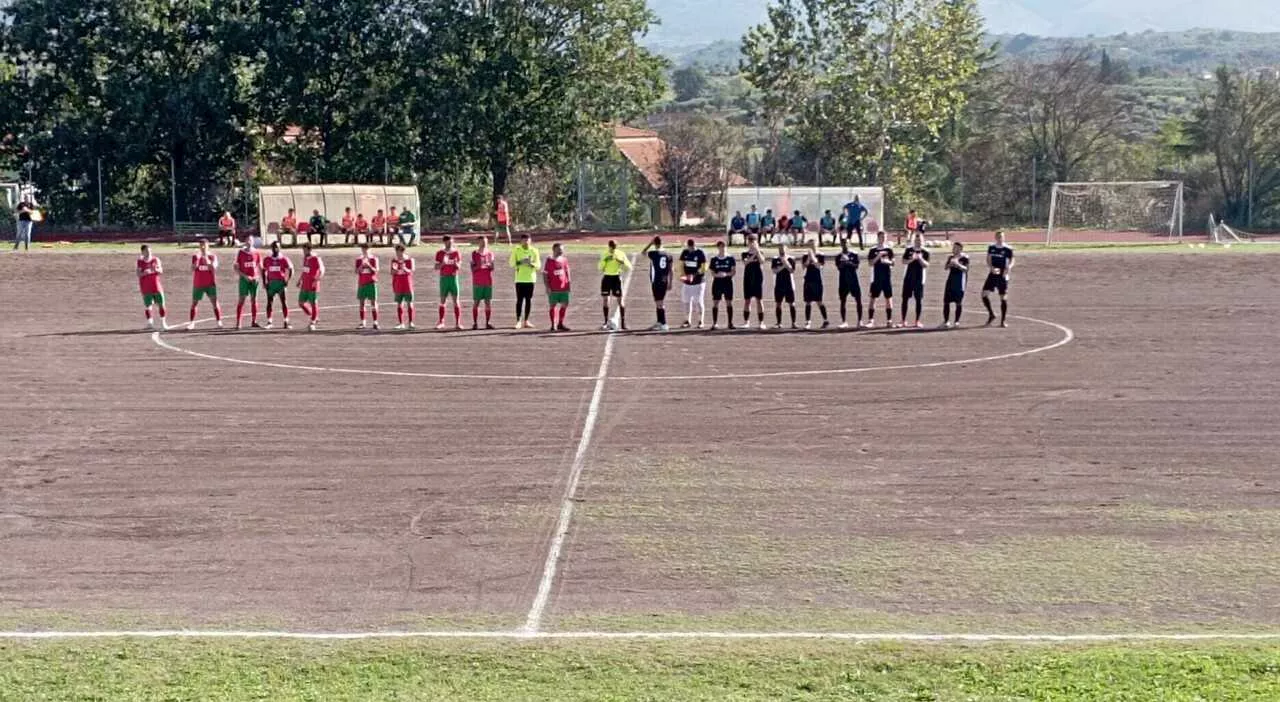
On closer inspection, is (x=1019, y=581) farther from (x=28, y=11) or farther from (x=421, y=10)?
(x=28, y=11)

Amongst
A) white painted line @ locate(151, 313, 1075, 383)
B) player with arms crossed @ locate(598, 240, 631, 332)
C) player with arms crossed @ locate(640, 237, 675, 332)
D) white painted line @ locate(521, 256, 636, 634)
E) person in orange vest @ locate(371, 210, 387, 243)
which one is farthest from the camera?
person in orange vest @ locate(371, 210, 387, 243)

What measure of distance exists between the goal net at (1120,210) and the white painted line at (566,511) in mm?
37500

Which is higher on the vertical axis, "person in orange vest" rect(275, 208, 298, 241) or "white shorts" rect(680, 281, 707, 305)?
"person in orange vest" rect(275, 208, 298, 241)

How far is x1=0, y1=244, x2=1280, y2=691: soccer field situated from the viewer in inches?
502

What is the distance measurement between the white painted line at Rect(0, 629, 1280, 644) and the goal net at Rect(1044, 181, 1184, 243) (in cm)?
4741

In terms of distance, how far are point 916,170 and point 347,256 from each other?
29.8 m

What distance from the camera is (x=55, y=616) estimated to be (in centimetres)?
1236

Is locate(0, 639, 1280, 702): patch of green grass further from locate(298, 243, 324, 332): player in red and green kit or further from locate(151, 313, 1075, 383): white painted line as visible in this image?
locate(298, 243, 324, 332): player in red and green kit

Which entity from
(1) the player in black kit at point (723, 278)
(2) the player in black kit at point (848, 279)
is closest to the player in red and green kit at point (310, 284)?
(1) the player in black kit at point (723, 278)

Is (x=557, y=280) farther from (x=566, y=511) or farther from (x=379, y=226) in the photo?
(x=379, y=226)

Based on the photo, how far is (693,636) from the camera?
1182cm

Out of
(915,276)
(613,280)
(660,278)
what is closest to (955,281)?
(915,276)

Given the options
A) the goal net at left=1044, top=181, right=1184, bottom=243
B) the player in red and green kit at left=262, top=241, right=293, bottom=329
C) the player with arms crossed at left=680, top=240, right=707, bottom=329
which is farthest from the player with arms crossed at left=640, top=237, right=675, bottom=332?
the goal net at left=1044, top=181, right=1184, bottom=243

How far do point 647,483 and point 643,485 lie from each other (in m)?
0.10
